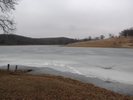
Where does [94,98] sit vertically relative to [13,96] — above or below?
below

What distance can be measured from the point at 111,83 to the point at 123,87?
805 millimetres

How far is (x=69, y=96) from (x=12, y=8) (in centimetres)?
669

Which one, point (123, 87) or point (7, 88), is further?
point (123, 87)

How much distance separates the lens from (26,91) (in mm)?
4363

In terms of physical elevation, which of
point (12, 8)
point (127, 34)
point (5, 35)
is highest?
point (127, 34)

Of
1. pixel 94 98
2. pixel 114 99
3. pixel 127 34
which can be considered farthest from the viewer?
pixel 127 34

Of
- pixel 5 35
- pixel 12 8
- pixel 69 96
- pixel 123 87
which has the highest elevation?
pixel 12 8

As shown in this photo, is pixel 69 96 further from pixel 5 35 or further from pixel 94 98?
pixel 5 35

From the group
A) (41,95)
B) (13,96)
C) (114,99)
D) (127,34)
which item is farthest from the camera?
(127,34)

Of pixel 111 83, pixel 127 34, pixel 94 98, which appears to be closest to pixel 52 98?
pixel 94 98

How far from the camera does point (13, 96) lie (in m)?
3.85

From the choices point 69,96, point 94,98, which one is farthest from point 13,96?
point 94,98

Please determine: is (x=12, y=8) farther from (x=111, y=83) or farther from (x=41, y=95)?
(x=111, y=83)

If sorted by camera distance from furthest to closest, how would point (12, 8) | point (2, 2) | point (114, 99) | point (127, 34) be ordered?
point (127, 34) → point (12, 8) → point (2, 2) → point (114, 99)
